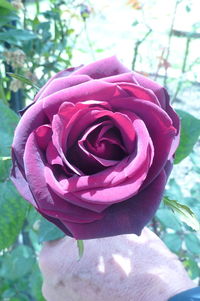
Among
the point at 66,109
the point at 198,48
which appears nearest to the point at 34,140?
the point at 66,109

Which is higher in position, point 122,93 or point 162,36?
point 122,93

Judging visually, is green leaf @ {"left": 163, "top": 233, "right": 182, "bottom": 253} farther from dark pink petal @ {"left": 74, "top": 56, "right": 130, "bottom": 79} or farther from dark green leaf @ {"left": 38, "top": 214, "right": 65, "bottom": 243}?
dark pink petal @ {"left": 74, "top": 56, "right": 130, "bottom": 79}

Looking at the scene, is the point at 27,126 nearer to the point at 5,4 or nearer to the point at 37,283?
the point at 5,4

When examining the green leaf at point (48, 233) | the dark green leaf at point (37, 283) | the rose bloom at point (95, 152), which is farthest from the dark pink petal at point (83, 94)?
the dark green leaf at point (37, 283)

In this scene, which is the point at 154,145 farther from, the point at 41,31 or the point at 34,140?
the point at 41,31

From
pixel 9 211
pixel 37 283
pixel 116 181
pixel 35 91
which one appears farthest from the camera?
pixel 37 283

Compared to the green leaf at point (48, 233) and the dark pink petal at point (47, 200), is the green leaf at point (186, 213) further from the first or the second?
the green leaf at point (48, 233)

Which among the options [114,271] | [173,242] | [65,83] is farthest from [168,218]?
[65,83]
